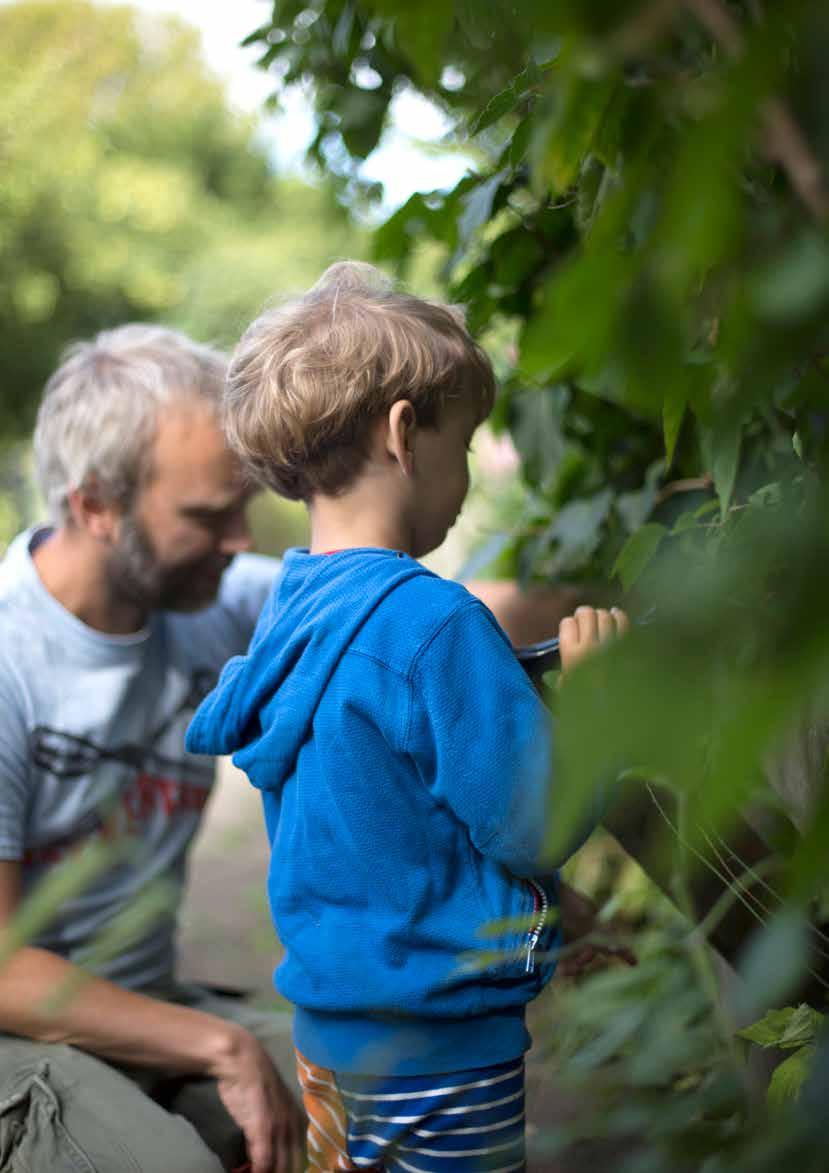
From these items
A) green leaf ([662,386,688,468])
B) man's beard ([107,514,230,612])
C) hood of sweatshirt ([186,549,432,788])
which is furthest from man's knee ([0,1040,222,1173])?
green leaf ([662,386,688,468])

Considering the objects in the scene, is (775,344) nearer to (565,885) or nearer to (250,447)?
(250,447)

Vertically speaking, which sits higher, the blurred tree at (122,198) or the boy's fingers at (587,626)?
the blurred tree at (122,198)

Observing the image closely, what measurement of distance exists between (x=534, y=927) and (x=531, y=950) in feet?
0.08

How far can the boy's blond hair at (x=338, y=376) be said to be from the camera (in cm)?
136

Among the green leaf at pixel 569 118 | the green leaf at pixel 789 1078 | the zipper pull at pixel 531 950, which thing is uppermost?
the green leaf at pixel 569 118

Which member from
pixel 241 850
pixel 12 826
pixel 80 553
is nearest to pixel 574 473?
pixel 80 553

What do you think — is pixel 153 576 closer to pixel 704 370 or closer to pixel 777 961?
pixel 704 370

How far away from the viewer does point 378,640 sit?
124cm

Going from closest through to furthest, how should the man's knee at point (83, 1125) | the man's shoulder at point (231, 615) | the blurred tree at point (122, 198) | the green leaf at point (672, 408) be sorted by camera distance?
the green leaf at point (672, 408), the man's knee at point (83, 1125), the man's shoulder at point (231, 615), the blurred tree at point (122, 198)

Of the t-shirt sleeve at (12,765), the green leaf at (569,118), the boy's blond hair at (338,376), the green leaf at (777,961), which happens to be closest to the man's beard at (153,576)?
the t-shirt sleeve at (12,765)

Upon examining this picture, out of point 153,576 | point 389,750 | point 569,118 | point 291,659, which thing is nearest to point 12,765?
point 153,576

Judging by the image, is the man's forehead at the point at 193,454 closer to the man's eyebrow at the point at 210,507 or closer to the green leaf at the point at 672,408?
the man's eyebrow at the point at 210,507

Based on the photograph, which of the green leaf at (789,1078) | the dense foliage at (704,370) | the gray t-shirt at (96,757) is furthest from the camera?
the gray t-shirt at (96,757)

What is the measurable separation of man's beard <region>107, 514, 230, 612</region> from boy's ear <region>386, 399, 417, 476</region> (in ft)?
2.60
